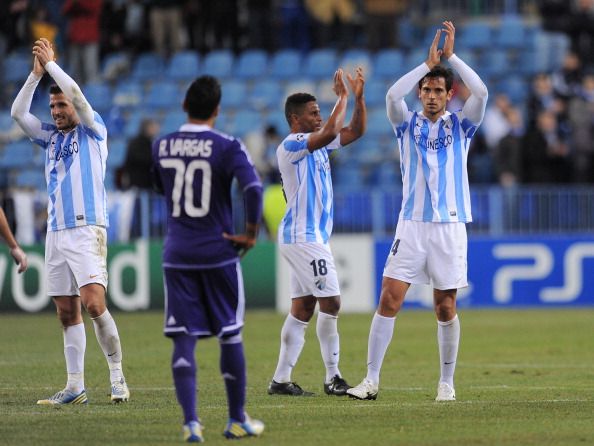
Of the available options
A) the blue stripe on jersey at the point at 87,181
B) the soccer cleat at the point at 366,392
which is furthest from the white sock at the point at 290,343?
the blue stripe on jersey at the point at 87,181

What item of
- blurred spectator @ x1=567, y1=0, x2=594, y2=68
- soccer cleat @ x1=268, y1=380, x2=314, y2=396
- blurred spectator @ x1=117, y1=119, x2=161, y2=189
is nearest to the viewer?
soccer cleat @ x1=268, y1=380, x2=314, y2=396

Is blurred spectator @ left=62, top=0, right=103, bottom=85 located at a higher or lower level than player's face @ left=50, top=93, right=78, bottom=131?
higher

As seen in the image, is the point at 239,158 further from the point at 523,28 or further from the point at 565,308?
the point at 523,28

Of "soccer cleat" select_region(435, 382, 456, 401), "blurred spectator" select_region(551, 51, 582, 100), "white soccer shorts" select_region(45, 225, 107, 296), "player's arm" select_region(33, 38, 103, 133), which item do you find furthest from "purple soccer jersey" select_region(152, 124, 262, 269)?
"blurred spectator" select_region(551, 51, 582, 100)

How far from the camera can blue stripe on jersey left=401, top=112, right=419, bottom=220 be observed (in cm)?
1140

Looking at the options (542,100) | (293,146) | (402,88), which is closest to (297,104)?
(293,146)

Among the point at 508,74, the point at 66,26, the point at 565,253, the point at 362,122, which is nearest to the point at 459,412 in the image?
the point at 362,122

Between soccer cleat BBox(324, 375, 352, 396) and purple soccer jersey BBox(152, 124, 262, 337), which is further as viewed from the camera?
soccer cleat BBox(324, 375, 352, 396)

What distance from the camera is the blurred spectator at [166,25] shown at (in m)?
26.9

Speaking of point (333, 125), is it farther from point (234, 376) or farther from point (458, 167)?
point (234, 376)

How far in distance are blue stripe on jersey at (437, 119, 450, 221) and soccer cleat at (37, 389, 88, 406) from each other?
126 inches

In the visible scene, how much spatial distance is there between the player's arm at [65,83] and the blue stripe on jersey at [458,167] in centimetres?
292

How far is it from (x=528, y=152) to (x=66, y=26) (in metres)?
10.3

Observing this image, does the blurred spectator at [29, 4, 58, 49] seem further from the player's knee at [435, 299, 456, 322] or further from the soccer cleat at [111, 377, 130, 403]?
the player's knee at [435, 299, 456, 322]
